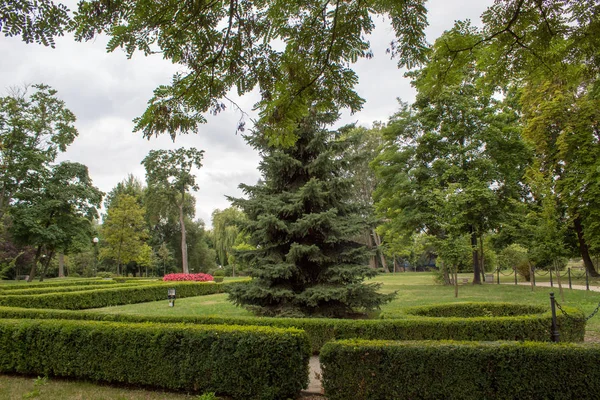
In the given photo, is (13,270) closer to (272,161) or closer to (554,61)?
(272,161)

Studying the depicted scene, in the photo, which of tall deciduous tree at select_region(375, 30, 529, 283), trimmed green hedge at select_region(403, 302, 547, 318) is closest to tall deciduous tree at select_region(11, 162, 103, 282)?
tall deciduous tree at select_region(375, 30, 529, 283)

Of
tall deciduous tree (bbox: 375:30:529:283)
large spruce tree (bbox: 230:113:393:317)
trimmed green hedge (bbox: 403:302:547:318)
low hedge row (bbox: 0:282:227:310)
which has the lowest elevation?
low hedge row (bbox: 0:282:227:310)

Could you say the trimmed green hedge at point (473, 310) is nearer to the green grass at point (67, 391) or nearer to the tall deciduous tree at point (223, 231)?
the green grass at point (67, 391)

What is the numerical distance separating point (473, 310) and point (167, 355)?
7.48 metres

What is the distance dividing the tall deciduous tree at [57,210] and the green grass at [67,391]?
22.4 m

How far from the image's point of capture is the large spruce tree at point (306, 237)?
8898 mm

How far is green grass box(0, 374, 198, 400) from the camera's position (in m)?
4.95

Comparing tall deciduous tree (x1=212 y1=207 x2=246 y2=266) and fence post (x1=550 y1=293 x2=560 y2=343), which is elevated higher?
tall deciduous tree (x1=212 y1=207 x2=246 y2=266)

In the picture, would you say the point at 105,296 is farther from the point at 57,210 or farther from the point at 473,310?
the point at 473,310

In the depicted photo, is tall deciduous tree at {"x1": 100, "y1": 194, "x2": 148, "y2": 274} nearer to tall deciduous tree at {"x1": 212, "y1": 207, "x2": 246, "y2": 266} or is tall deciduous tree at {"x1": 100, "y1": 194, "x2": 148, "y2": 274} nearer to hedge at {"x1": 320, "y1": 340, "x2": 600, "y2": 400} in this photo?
tall deciduous tree at {"x1": 212, "y1": 207, "x2": 246, "y2": 266}

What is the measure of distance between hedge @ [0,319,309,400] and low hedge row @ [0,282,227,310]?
4.94 m

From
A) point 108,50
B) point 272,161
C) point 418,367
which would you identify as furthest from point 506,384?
point 272,161

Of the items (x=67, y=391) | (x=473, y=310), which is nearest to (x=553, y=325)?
(x=473, y=310)

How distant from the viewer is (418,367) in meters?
4.39
